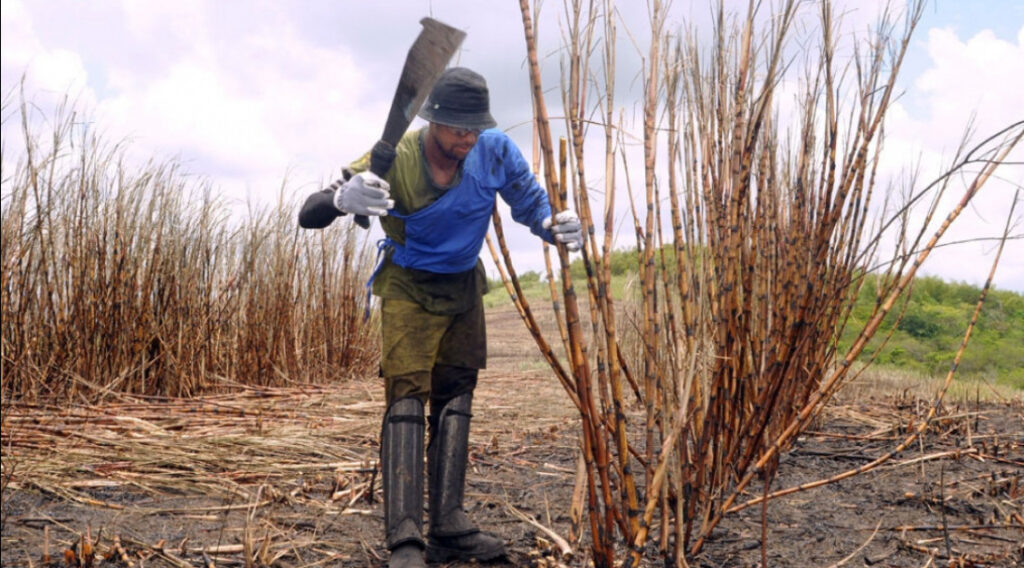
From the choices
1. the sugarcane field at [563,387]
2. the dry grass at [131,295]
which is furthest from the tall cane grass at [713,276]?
the dry grass at [131,295]

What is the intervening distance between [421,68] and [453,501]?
1393mm

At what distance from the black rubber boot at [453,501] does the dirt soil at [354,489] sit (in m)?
0.11

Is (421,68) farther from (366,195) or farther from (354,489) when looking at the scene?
(354,489)

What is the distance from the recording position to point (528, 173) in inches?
113

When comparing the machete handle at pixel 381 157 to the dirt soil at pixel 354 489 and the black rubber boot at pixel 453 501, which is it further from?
the dirt soil at pixel 354 489

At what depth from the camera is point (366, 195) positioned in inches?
97.9

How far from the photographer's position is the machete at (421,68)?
2363 mm

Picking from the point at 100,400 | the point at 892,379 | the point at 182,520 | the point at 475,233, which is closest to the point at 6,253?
the point at 100,400

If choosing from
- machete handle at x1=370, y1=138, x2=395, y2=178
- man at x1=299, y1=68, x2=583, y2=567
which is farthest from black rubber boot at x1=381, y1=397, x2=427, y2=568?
machete handle at x1=370, y1=138, x2=395, y2=178

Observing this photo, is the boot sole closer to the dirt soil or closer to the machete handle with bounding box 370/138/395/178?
the dirt soil

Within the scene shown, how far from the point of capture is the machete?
2.36m

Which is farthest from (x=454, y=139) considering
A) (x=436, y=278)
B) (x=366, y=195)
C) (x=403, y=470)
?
(x=403, y=470)

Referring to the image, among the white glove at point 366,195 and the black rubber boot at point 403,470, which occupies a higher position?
the white glove at point 366,195

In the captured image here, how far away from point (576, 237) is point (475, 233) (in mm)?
575
